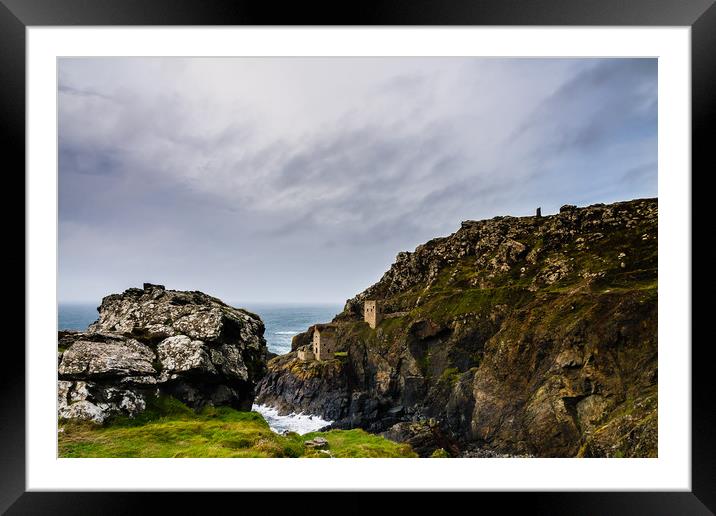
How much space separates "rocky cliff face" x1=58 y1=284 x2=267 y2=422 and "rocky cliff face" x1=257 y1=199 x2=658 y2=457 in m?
11.1

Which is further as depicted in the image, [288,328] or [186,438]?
[288,328]

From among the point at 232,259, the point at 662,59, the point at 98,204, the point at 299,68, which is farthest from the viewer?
the point at 232,259

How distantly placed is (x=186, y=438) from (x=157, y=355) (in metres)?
1.69

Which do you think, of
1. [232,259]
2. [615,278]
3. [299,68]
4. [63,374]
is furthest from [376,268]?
[615,278]

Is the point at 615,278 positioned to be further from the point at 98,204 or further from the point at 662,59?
the point at 98,204

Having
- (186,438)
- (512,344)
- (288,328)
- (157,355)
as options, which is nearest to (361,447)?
(186,438)

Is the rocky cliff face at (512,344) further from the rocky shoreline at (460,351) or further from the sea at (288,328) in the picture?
the sea at (288,328)

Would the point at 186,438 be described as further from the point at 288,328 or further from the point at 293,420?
the point at 288,328

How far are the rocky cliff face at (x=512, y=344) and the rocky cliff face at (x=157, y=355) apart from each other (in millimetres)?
11115

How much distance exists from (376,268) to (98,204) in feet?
38.5

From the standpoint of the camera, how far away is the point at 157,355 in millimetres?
5617
